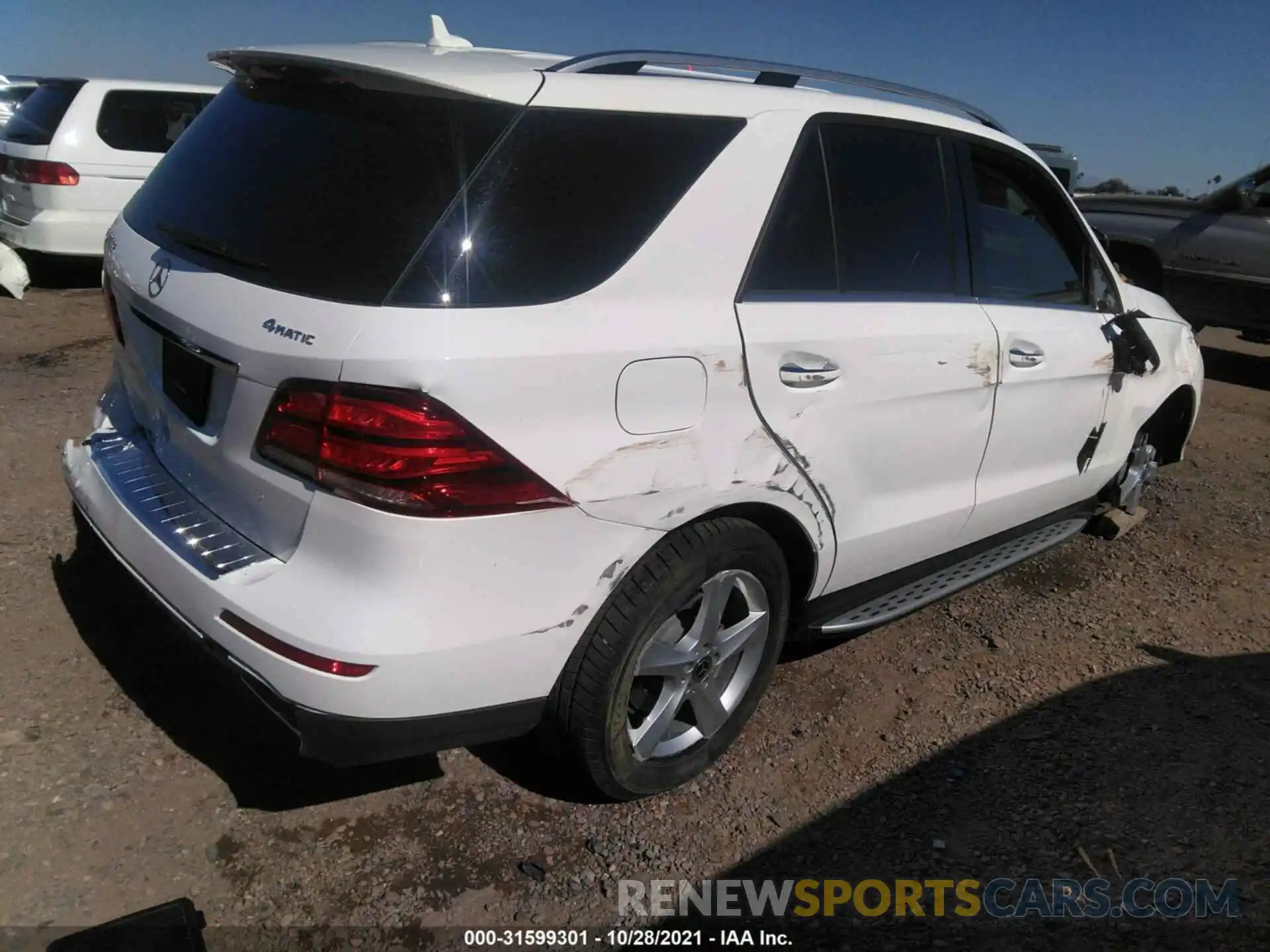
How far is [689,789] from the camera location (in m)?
2.70

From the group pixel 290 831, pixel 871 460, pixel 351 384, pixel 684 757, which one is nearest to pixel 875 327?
pixel 871 460

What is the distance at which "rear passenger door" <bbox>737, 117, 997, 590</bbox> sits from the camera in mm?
2453

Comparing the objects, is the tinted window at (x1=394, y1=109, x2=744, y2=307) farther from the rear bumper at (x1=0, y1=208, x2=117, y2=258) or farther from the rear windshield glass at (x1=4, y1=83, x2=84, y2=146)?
the rear windshield glass at (x1=4, y1=83, x2=84, y2=146)

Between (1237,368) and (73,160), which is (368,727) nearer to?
(73,160)

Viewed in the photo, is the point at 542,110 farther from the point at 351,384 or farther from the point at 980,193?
the point at 980,193

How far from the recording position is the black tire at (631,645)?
221cm

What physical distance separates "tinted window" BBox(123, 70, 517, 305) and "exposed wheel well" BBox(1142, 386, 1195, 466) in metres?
3.73

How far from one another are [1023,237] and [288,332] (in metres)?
2.70

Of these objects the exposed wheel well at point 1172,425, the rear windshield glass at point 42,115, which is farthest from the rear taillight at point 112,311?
the rear windshield glass at point 42,115

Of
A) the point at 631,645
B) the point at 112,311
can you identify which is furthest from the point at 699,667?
the point at 112,311

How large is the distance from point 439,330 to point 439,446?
8.8 inches

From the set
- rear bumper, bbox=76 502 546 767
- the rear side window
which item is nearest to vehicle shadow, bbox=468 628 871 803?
rear bumper, bbox=76 502 546 767

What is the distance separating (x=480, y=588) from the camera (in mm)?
1955

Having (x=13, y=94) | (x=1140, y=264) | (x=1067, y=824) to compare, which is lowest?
(x=13, y=94)
